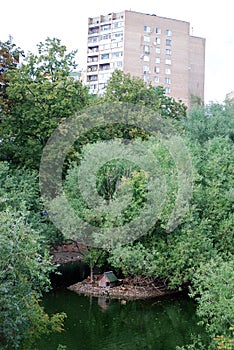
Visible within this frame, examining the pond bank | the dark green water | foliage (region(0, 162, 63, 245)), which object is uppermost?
foliage (region(0, 162, 63, 245))

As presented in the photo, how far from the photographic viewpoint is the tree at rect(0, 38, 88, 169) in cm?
2262

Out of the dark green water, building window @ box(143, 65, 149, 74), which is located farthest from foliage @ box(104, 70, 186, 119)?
building window @ box(143, 65, 149, 74)

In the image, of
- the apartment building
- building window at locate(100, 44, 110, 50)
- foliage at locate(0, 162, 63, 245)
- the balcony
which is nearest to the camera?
foliage at locate(0, 162, 63, 245)

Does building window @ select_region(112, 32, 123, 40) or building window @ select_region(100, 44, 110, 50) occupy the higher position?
building window @ select_region(112, 32, 123, 40)

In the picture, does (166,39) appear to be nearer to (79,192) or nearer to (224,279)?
(79,192)

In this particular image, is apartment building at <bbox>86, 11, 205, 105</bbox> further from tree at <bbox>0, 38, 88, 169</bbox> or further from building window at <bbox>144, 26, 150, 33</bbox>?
tree at <bbox>0, 38, 88, 169</bbox>

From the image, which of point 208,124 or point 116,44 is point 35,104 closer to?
point 208,124

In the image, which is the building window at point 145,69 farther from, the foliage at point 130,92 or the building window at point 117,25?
the foliage at point 130,92

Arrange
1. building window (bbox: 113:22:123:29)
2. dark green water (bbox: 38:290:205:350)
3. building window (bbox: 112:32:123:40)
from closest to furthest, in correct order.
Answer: dark green water (bbox: 38:290:205:350)
building window (bbox: 113:22:123:29)
building window (bbox: 112:32:123:40)

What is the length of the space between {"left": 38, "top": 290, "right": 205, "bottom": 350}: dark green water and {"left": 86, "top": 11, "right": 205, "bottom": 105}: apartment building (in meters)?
35.2

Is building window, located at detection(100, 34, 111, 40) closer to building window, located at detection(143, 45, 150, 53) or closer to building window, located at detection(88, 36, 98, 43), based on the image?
building window, located at detection(88, 36, 98, 43)

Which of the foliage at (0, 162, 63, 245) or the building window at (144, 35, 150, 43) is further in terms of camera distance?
the building window at (144, 35, 150, 43)

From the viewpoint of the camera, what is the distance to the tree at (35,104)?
74.2ft

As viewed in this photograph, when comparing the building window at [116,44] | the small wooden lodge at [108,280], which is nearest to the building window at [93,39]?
the building window at [116,44]
